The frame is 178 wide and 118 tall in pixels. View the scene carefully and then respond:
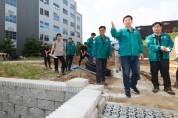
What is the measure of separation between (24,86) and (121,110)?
106 inches

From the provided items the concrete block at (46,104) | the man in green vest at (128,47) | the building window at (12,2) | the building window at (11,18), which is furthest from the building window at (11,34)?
the man in green vest at (128,47)

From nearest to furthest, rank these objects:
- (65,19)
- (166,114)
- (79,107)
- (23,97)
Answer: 1. (79,107)
2. (166,114)
3. (23,97)
4. (65,19)

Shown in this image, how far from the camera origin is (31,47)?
1442 inches

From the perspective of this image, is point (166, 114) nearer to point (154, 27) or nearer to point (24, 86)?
point (154, 27)

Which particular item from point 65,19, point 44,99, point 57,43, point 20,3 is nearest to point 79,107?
point 44,99

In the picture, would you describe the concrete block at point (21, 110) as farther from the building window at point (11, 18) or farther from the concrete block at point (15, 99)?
the building window at point (11, 18)

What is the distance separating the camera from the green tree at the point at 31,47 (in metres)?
36.5

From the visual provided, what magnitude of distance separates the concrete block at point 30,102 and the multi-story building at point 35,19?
97.9 ft

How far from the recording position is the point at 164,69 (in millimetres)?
5598

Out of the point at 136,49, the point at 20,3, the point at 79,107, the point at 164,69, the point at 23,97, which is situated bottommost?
the point at 23,97

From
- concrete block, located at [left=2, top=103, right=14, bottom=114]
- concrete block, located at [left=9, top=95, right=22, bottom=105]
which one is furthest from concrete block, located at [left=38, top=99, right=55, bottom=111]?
concrete block, located at [left=2, top=103, right=14, bottom=114]

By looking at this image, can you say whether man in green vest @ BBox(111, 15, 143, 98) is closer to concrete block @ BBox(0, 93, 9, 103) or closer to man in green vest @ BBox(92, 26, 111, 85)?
man in green vest @ BBox(92, 26, 111, 85)

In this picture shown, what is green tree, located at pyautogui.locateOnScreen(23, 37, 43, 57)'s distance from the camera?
3645 centimetres

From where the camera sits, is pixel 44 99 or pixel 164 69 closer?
pixel 44 99
